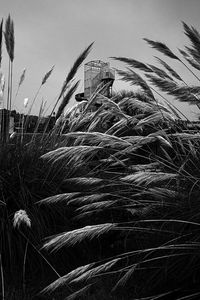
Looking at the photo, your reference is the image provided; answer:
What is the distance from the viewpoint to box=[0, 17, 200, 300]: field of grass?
2.17 metres

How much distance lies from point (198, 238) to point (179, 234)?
0.13 metres

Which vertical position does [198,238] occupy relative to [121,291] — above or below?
above

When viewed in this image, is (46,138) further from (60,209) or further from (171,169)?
(171,169)

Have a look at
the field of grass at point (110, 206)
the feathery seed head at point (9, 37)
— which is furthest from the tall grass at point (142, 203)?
the feathery seed head at point (9, 37)

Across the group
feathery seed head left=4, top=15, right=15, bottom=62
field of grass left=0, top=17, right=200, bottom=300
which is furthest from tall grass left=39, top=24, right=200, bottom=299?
feathery seed head left=4, top=15, right=15, bottom=62

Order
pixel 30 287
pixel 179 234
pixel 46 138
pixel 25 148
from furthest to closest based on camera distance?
pixel 46 138 → pixel 25 148 → pixel 30 287 → pixel 179 234

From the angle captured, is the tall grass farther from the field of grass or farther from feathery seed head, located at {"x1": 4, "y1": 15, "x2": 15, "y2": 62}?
feathery seed head, located at {"x1": 4, "y1": 15, "x2": 15, "y2": 62}

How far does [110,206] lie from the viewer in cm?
286

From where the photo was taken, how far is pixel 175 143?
2.88 metres

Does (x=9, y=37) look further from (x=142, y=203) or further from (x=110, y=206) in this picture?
(x=142, y=203)

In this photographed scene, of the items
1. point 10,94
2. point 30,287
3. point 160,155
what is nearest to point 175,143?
point 160,155

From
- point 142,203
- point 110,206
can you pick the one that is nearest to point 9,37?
point 110,206

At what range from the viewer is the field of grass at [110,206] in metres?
2.17

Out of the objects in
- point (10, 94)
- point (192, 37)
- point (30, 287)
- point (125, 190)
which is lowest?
point (30, 287)
